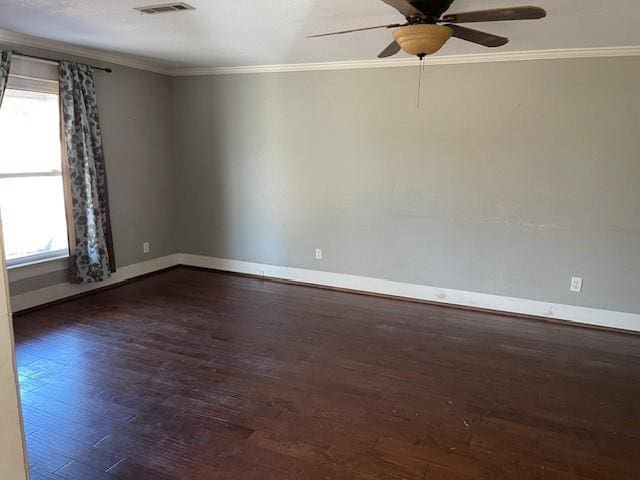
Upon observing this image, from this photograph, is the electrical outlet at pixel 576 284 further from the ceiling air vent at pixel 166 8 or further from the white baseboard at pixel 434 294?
the ceiling air vent at pixel 166 8

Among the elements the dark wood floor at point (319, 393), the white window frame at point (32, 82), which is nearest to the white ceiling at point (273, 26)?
the white window frame at point (32, 82)

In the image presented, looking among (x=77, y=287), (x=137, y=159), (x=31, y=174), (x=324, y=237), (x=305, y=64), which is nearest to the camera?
(x=31, y=174)

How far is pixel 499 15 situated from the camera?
2.14 metres

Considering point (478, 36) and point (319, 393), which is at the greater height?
point (478, 36)

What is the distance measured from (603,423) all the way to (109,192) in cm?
464

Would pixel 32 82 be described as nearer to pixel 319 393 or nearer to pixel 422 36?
pixel 422 36

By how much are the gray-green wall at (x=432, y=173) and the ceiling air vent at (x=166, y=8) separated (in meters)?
2.07

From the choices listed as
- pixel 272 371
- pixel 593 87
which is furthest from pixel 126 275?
pixel 593 87

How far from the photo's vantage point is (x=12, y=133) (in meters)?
3.88

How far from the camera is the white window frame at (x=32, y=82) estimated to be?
3.75 m

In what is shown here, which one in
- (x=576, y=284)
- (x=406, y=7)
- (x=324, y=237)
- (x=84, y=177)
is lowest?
(x=576, y=284)

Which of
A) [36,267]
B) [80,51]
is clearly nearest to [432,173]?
[80,51]

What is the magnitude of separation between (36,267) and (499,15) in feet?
13.6

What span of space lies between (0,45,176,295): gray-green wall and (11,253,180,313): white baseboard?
0.07 metres
